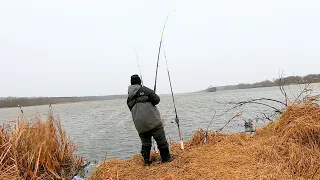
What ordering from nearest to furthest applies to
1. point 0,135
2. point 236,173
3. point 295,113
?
point 236,173
point 0,135
point 295,113

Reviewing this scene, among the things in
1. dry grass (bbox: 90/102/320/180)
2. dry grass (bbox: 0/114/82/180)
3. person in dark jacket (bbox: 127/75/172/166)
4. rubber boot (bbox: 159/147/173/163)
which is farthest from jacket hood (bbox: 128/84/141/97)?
dry grass (bbox: 0/114/82/180)

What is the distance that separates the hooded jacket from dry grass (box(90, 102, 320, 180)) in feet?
2.61

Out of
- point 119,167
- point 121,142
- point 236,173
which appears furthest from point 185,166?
point 121,142

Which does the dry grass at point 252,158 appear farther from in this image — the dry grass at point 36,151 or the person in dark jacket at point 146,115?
the dry grass at point 36,151

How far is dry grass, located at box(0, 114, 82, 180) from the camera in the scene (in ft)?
16.0

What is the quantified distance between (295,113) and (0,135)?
6.11 m

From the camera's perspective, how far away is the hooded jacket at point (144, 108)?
202 inches

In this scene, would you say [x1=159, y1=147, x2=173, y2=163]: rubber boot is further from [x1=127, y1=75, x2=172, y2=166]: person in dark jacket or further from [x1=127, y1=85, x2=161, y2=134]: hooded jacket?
[x1=127, y1=85, x2=161, y2=134]: hooded jacket

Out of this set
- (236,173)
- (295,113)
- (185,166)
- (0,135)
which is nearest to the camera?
(236,173)

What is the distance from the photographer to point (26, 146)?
17.6 ft

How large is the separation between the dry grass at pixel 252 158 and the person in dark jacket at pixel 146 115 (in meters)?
0.36

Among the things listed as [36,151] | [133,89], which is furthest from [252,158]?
[36,151]

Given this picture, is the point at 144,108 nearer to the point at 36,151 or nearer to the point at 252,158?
the point at 252,158

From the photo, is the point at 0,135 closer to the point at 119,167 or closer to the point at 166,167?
the point at 119,167
